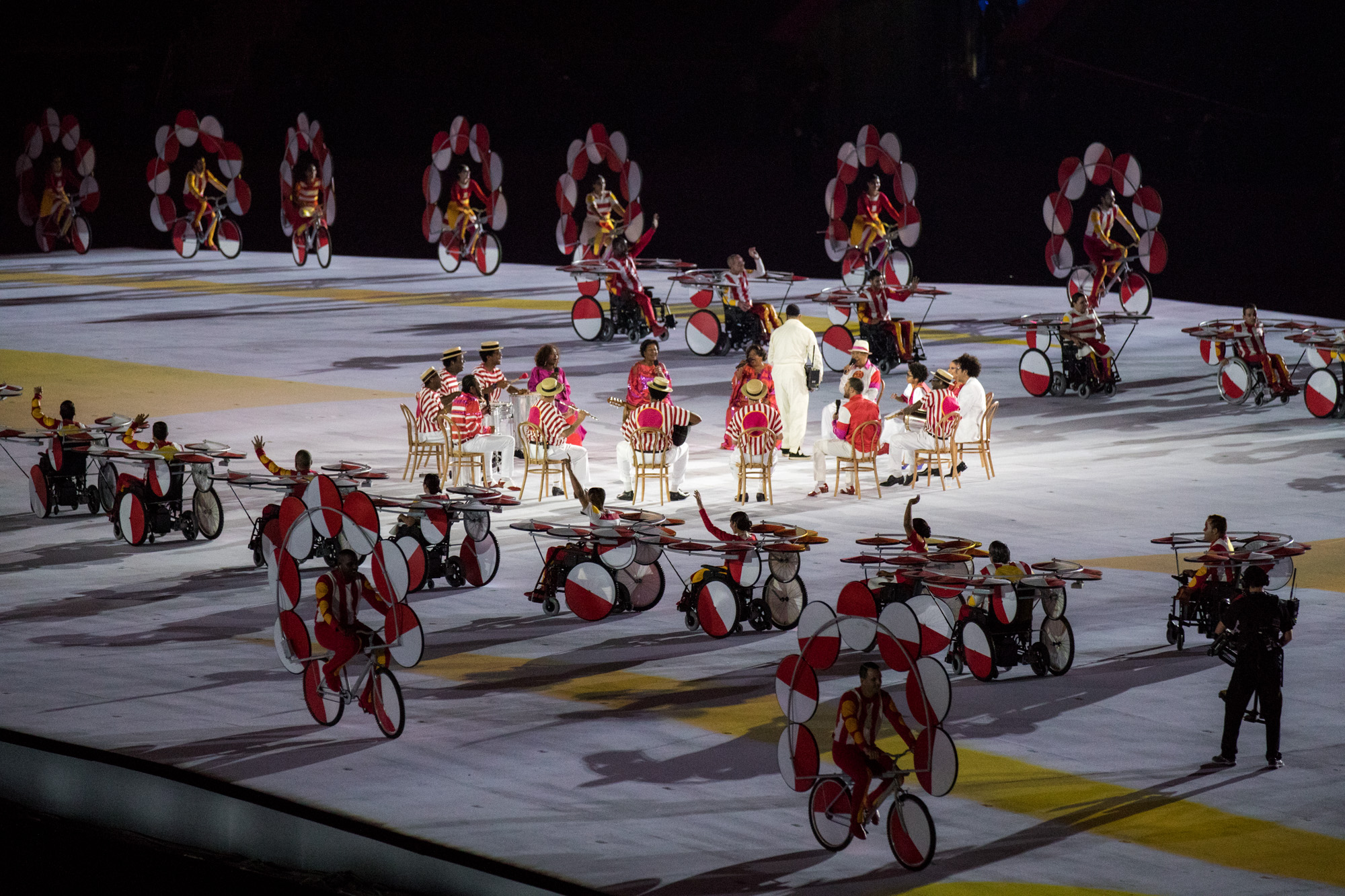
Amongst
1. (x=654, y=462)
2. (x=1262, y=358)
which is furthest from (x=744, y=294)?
(x=654, y=462)

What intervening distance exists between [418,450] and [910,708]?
9491 mm

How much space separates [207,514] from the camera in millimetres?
15500

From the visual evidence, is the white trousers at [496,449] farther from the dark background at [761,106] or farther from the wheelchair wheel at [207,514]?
the dark background at [761,106]

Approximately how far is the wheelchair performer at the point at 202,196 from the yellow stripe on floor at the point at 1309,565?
904 inches

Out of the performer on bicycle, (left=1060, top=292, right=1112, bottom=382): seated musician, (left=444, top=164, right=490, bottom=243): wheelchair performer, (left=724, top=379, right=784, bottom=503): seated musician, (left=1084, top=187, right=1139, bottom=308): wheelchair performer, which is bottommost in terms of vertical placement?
(left=724, top=379, right=784, bottom=503): seated musician

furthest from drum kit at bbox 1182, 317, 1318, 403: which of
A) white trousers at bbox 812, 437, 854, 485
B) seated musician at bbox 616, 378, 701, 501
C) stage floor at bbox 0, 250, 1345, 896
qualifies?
seated musician at bbox 616, 378, 701, 501

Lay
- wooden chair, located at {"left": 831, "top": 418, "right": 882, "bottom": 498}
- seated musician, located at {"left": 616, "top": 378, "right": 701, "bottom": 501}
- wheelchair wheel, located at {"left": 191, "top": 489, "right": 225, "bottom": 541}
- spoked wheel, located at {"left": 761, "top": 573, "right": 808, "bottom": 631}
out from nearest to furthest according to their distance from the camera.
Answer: spoked wheel, located at {"left": 761, "top": 573, "right": 808, "bottom": 631}, wheelchair wheel, located at {"left": 191, "top": 489, "right": 225, "bottom": 541}, seated musician, located at {"left": 616, "top": 378, "right": 701, "bottom": 501}, wooden chair, located at {"left": 831, "top": 418, "right": 882, "bottom": 498}

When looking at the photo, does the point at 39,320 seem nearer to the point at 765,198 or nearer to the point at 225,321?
the point at 225,321

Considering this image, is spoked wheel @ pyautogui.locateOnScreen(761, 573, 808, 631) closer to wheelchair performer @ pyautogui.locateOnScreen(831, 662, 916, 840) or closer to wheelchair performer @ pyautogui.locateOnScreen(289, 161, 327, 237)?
wheelchair performer @ pyautogui.locateOnScreen(831, 662, 916, 840)

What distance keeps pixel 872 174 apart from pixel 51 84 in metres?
20.4

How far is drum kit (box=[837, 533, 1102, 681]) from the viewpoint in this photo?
11469 millimetres

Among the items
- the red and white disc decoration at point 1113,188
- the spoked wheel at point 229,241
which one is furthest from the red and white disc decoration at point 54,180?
the red and white disc decoration at point 1113,188

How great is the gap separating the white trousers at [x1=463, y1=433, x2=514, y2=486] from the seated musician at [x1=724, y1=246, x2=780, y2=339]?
5765 mm

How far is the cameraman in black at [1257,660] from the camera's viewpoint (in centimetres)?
1000
